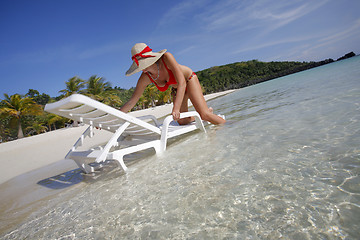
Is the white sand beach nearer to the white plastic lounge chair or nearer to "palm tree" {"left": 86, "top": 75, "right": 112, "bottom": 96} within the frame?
the white plastic lounge chair

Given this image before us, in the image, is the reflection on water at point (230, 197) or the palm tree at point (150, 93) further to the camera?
the palm tree at point (150, 93)

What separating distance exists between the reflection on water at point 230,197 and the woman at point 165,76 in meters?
1.18

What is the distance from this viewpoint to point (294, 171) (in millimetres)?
1826

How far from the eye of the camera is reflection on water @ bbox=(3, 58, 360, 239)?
50.5 inches

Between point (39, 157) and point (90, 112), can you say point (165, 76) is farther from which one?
point (39, 157)

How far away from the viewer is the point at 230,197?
1.63 m

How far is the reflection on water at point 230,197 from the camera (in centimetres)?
128

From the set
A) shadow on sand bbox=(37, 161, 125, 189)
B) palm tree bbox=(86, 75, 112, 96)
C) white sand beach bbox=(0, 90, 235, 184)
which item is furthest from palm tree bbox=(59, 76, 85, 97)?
shadow on sand bbox=(37, 161, 125, 189)

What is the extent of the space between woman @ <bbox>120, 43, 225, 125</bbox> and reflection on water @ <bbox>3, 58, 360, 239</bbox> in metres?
1.18

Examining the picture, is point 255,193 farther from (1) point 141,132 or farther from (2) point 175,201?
(1) point 141,132

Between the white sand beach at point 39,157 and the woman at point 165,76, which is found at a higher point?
the woman at point 165,76

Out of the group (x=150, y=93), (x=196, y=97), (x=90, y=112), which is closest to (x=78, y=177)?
(x=90, y=112)

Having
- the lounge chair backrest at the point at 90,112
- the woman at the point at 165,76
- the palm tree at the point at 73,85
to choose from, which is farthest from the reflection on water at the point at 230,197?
the palm tree at the point at 73,85

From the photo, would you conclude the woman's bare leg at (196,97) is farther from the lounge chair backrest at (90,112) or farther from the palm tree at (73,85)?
the palm tree at (73,85)
